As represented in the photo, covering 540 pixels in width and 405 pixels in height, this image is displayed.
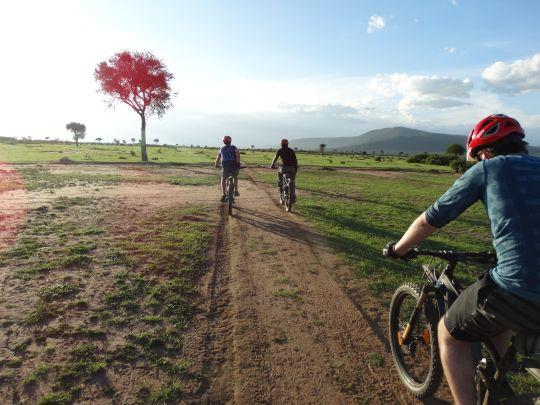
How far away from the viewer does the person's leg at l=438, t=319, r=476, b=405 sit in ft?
9.37

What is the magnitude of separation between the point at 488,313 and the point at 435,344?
0.96 meters

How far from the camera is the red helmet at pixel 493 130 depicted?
2.67m

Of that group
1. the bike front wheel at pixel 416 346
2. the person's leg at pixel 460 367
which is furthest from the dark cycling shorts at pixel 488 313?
the bike front wheel at pixel 416 346

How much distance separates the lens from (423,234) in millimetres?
2973

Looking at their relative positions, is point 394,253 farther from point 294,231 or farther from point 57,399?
point 294,231

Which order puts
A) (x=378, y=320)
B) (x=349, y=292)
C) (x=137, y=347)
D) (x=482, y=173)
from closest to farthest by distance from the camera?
(x=482, y=173) < (x=137, y=347) < (x=378, y=320) < (x=349, y=292)

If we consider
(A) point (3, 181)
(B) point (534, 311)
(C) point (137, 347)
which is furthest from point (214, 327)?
(A) point (3, 181)

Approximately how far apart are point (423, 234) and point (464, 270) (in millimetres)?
5117

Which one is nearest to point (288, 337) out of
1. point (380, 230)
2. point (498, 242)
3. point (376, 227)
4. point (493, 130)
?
point (498, 242)

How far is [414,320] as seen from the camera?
3.83 metres

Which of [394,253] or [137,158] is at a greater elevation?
[137,158]

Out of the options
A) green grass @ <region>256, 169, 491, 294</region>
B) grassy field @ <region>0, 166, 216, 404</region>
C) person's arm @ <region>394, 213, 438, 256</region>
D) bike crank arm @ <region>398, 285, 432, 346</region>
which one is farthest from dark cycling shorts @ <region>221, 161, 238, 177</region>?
person's arm @ <region>394, 213, 438, 256</region>

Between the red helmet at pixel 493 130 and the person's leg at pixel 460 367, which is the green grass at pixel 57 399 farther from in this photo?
the red helmet at pixel 493 130

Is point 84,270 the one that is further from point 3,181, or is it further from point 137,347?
point 3,181
